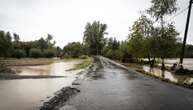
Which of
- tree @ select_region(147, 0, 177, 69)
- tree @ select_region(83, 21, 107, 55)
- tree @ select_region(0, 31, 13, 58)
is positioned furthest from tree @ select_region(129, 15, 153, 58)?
tree @ select_region(83, 21, 107, 55)

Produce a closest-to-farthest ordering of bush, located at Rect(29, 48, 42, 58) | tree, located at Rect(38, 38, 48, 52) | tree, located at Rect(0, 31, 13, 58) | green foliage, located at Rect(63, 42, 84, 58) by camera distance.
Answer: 1. tree, located at Rect(0, 31, 13, 58)
2. bush, located at Rect(29, 48, 42, 58)
3. green foliage, located at Rect(63, 42, 84, 58)
4. tree, located at Rect(38, 38, 48, 52)

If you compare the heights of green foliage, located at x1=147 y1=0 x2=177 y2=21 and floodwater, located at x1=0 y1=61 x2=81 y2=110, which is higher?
green foliage, located at x1=147 y1=0 x2=177 y2=21

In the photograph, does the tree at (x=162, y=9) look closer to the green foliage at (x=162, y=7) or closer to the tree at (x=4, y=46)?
the green foliage at (x=162, y=7)

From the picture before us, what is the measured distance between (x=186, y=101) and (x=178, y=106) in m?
1.15

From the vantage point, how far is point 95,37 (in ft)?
418

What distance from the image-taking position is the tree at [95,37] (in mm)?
126500

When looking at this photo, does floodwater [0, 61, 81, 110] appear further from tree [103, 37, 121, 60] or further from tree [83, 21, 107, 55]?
tree [83, 21, 107, 55]

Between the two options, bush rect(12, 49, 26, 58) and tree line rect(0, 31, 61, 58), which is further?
bush rect(12, 49, 26, 58)

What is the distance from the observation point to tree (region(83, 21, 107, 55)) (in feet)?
415

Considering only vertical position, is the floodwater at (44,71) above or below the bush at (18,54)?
below

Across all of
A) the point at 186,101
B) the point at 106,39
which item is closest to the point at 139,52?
the point at 186,101

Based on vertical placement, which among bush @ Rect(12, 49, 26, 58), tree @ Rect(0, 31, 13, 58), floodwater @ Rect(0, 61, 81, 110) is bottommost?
floodwater @ Rect(0, 61, 81, 110)

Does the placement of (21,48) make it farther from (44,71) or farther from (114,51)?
(44,71)

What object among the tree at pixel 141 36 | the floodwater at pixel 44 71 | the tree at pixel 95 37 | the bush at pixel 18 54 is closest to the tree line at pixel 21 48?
the bush at pixel 18 54
